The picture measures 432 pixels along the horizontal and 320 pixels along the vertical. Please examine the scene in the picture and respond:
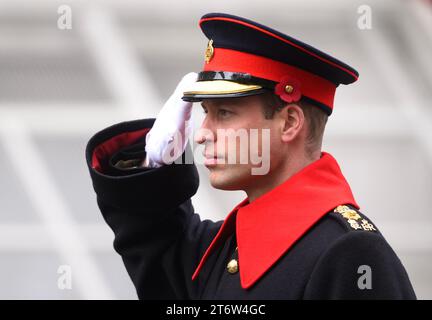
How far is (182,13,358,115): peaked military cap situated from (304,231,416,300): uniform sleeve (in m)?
0.33

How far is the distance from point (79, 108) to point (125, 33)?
434 mm

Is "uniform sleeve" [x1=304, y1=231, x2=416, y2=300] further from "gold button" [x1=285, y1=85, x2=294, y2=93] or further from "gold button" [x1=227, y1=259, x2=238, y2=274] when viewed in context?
"gold button" [x1=285, y1=85, x2=294, y2=93]

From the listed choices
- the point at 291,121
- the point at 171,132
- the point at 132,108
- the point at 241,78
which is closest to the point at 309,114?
the point at 291,121

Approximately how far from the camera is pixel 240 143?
5.48ft

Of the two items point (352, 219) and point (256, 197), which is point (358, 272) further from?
point (256, 197)

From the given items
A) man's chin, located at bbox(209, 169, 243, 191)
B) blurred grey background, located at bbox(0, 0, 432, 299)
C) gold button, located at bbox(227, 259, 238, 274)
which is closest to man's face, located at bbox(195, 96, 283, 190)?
man's chin, located at bbox(209, 169, 243, 191)

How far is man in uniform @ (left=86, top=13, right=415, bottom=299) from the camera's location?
1549mm

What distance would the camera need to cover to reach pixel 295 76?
169 centimetres

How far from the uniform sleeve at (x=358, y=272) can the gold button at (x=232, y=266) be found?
19 cm

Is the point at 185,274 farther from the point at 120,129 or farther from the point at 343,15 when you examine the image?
the point at 343,15

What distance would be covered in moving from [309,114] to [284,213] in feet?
0.75

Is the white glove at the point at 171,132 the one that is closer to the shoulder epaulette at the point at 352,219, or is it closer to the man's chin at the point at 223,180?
the man's chin at the point at 223,180
